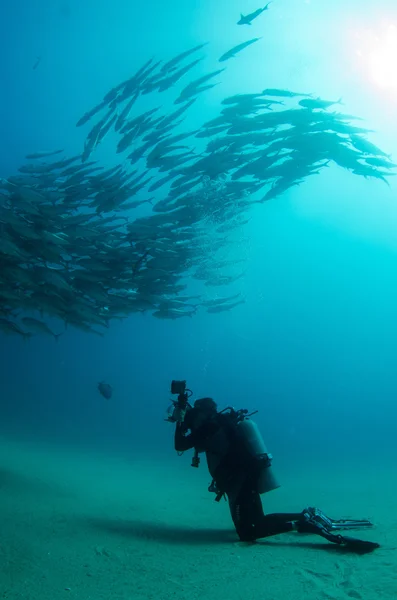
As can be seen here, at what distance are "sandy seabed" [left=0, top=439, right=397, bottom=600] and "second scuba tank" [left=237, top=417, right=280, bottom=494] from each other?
1.81 feet

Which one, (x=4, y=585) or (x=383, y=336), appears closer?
(x=4, y=585)

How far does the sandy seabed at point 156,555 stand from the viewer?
9.29 ft

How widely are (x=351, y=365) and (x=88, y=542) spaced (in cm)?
8963

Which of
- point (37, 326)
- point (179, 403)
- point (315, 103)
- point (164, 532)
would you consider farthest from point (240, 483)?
point (315, 103)

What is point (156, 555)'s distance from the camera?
3.73 meters

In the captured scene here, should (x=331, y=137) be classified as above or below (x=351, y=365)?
below

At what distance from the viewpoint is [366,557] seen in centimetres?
352

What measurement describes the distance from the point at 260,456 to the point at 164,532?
159 cm

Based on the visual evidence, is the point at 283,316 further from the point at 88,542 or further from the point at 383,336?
the point at 88,542

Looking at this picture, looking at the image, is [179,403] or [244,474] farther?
[179,403]

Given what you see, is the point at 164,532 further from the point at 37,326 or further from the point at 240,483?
the point at 37,326

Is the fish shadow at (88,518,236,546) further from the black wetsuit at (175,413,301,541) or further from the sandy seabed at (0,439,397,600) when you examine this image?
the black wetsuit at (175,413,301,541)

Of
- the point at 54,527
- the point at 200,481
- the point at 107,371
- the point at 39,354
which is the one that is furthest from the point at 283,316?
the point at 54,527

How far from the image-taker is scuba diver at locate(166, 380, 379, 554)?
14.1 ft
